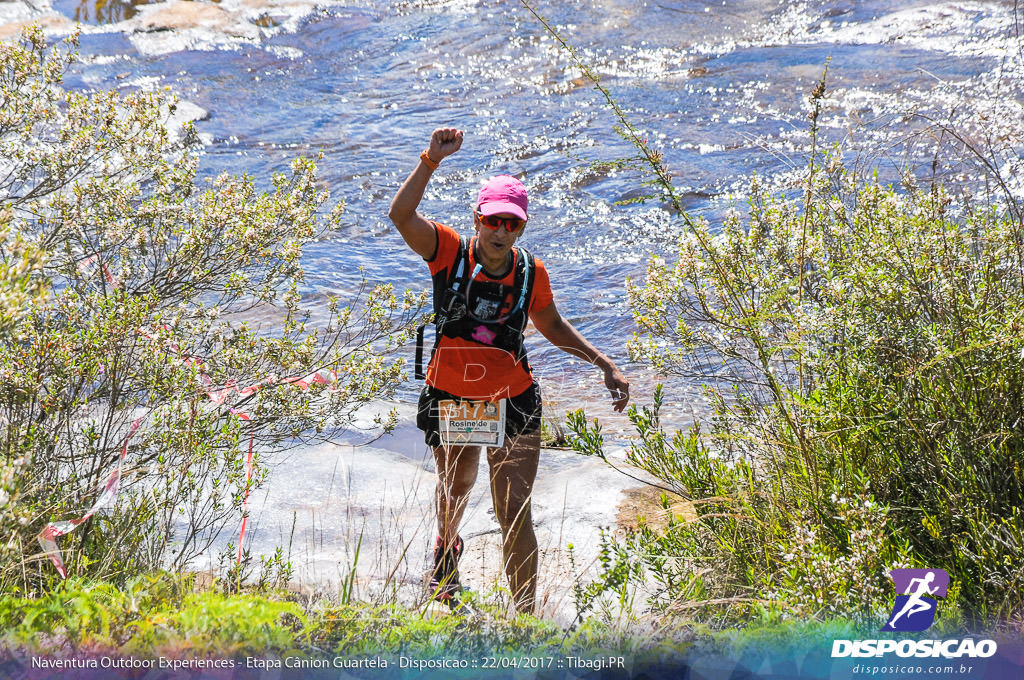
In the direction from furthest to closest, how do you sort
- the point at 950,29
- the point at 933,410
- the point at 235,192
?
the point at 950,29
the point at 235,192
the point at 933,410

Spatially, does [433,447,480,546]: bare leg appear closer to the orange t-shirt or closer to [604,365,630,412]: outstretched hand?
the orange t-shirt

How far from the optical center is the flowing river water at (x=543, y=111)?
267 inches

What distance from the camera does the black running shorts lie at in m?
4.44

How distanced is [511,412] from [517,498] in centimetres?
44

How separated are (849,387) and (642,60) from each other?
1397 cm

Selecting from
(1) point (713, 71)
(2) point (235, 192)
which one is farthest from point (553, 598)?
(1) point (713, 71)

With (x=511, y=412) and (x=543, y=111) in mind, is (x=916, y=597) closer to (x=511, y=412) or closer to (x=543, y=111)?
(x=511, y=412)

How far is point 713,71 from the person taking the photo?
1575 centimetres

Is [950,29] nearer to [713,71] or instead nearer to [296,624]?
[713,71]

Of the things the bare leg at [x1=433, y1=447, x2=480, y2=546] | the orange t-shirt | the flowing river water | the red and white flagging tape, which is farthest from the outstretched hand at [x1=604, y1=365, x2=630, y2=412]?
the red and white flagging tape

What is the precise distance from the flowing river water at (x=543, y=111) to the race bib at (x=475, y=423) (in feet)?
3.21

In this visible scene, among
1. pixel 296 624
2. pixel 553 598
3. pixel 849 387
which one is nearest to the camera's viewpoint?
pixel 296 624

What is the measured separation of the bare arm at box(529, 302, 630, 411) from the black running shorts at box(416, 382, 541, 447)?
1.10 feet

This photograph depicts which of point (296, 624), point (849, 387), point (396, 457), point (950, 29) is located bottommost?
point (396, 457)
